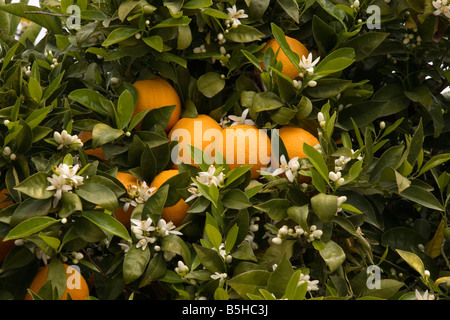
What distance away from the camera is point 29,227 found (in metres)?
1.01

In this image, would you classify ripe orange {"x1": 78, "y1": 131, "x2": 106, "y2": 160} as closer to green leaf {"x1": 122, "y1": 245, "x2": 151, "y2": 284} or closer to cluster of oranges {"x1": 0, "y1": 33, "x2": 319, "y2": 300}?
cluster of oranges {"x1": 0, "y1": 33, "x2": 319, "y2": 300}

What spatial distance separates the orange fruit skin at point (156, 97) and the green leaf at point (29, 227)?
0.35 meters

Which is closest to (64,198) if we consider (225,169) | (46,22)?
(225,169)

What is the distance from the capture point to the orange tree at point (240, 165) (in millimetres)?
1068

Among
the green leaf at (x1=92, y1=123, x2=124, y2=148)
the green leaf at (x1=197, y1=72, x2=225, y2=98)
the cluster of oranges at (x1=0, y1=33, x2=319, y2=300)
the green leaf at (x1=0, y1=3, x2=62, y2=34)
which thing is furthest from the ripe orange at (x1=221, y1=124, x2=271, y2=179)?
the green leaf at (x1=0, y1=3, x2=62, y2=34)

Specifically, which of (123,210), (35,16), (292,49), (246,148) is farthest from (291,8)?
(35,16)

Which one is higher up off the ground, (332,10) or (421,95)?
(332,10)

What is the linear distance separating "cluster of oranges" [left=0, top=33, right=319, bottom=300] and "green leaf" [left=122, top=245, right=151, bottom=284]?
111 millimetres

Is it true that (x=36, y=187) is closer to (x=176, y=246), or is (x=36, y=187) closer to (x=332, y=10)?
(x=176, y=246)

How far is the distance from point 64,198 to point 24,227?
0.28 feet

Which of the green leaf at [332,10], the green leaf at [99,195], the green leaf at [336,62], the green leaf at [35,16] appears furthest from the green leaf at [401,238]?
the green leaf at [35,16]

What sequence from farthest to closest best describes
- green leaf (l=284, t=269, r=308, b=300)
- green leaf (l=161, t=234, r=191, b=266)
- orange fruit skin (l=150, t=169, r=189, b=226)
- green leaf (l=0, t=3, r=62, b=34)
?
green leaf (l=0, t=3, r=62, b=34) < orange fruit skin (l=150, t=169, r=189, b=226) < green leaf (l=161, t=234, r=191, b=266) < green leaf (l=284, t=269, r=308, b=300)

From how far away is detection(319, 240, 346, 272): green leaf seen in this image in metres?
1.05

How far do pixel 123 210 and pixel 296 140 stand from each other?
37 centimetres
